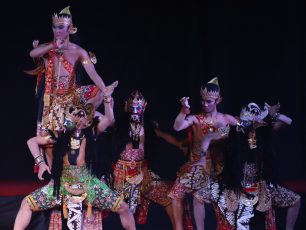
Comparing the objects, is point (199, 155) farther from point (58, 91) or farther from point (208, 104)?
point (58, 91)

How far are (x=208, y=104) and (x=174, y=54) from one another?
1404 mm

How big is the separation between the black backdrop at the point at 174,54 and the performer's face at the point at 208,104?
1057 mm

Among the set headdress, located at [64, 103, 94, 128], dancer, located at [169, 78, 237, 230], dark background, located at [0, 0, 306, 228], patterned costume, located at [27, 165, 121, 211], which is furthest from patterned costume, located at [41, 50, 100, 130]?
dark background, located at [0, 0, 306, 228]

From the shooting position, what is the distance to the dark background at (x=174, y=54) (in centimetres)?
602

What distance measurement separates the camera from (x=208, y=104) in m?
4.91

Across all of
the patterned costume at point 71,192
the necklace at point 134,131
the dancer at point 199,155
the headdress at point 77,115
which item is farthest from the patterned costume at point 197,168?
the headdress at point 77,115

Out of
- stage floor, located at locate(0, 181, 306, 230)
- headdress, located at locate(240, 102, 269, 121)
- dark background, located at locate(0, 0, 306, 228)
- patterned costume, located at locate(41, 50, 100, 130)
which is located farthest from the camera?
dark background, located at locate(0, 0, 306, 228)

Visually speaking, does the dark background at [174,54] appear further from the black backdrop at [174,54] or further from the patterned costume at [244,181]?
the patterned costume at [244,181]

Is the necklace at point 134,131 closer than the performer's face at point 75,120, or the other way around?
the performer's face at point 75,120

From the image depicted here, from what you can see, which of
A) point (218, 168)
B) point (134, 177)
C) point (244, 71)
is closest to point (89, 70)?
point (134, 177)

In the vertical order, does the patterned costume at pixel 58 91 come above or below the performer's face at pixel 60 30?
below

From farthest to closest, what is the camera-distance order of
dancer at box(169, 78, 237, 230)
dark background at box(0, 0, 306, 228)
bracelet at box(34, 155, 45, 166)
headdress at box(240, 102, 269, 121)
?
1. dark background at box(0, 0, 306, 228)
2. dancer at box(169, 78, 237, 230)
3. headdress at box(240, 102, 269, 121)
4. bracelet at box(34, 155, 45, 166)

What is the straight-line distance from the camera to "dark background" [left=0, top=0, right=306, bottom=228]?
6.02 m

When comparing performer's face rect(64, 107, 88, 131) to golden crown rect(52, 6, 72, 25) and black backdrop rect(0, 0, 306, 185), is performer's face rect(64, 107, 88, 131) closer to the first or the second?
golden crown rect(52, 6, 72, 25)
